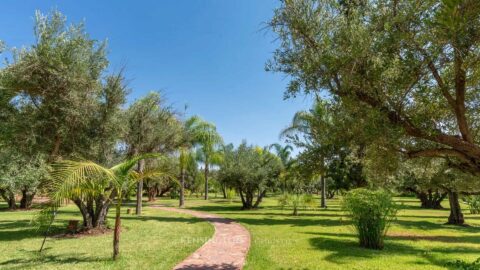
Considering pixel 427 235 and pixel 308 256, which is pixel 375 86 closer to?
pixel 308 256

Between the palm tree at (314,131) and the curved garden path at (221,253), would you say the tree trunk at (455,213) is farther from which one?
the curved garden path at (221,253)

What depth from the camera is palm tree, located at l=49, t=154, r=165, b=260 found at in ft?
23.9

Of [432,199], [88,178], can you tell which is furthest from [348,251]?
[432,199]

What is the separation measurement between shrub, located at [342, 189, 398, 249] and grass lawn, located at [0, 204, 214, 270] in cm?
545

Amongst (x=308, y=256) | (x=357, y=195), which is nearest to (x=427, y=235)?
(x=357, y=195)

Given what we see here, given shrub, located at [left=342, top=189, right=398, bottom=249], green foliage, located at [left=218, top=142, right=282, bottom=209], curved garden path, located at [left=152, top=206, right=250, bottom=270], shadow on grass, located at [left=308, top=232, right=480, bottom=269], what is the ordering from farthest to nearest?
green foliage, located at [left=218, top=142, right=282, bottom=209], shrub, located at [left=342, top=189, right=398, bottom=249], shadow on grass, located at [left=308, top=232, right=480, bottom=269], curved garden path, located at [left=152, top=206, right=250, bottom=270]

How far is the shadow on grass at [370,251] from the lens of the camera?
884 cm

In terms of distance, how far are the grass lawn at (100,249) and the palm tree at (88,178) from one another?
86 centimetres

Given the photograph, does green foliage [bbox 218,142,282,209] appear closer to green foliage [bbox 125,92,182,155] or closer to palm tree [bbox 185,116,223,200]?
palm tree [bbox 185,116,223,200]

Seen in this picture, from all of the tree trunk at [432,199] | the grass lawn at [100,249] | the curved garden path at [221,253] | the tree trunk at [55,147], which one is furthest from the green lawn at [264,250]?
the tree trunk at [432,199]

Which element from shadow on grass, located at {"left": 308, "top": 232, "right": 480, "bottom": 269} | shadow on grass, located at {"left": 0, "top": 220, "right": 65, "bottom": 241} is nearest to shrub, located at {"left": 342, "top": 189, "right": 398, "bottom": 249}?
shadow on grass, located at {"left": 308, "top": 232, "right": 480, "bottom": 269}

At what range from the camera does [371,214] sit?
10203 mm

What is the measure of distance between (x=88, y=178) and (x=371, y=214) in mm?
8862

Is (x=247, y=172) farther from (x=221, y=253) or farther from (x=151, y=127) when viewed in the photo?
(x=221, y=253)
